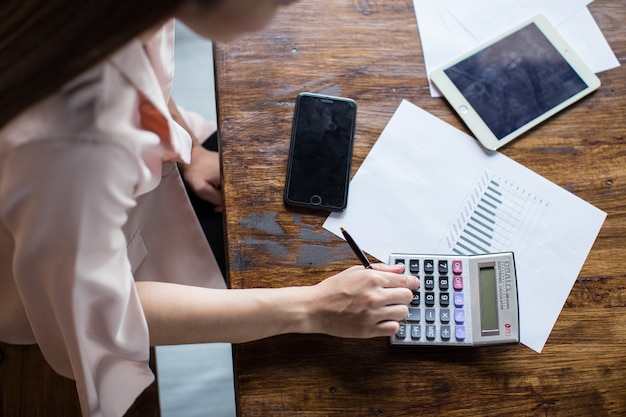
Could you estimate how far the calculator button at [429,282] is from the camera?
664mm

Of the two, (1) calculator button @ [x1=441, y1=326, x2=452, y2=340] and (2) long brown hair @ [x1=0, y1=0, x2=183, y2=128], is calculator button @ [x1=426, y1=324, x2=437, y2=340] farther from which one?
(2) long brown hair @ [x1=0, y1=0, x2=183, y2=128]

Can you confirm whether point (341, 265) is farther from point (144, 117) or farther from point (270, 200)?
point (144, 117)

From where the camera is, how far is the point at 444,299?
660 millimetres

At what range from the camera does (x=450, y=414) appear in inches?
25.0

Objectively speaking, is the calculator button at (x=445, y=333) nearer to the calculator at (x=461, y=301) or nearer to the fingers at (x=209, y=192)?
the calculator at (x=461, y=301)

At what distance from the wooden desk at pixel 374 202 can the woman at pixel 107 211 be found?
0.04 m

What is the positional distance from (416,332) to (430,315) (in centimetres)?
2

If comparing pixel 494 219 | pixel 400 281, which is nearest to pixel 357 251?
pixel 400 281

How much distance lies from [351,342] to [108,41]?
1.26ft

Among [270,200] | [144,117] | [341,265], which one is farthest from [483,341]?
[144,117]

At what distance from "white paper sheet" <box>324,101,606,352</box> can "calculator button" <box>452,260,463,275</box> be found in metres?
0.03

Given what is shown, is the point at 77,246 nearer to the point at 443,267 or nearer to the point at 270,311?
the point at 270,311

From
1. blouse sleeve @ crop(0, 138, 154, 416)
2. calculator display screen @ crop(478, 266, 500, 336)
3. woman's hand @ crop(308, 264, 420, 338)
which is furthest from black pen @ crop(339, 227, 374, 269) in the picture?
blouse sleeve @ crop(0, 138, 154, 416)

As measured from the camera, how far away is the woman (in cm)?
43
